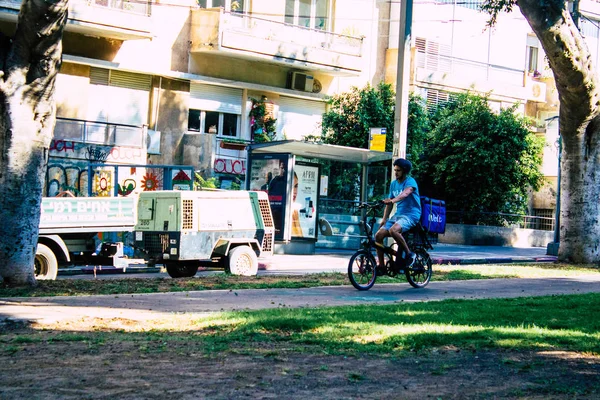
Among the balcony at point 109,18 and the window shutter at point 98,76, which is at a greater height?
the balcony at point 109,18

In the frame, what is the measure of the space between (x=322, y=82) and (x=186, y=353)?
1094 inches

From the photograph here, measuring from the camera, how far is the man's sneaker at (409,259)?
44.2 ft

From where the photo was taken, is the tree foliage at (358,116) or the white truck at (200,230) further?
the tree foliage at (358,116)

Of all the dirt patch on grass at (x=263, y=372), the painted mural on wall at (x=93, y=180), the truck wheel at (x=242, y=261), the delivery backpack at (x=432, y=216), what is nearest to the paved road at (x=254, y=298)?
the dirt patch on grass at (x=263, y=372)

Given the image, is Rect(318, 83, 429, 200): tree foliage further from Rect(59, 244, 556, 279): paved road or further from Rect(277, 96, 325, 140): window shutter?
Rect(59, 244, 556, 279): paved road

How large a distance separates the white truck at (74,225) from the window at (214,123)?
45.1ft

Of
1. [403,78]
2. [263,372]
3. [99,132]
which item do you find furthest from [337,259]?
[263,372]

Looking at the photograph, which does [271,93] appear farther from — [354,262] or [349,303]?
[349,303]

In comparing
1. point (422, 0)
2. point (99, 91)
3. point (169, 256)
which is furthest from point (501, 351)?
point (422, 0)

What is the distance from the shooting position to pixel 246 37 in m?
29.9

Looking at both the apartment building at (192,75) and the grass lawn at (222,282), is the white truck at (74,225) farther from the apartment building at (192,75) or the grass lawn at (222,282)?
the apartment building at (192,75)

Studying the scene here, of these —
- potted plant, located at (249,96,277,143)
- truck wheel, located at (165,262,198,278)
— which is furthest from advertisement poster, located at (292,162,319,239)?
truck wheel, located at (165,262,198,278)

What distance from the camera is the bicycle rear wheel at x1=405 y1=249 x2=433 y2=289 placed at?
1377 cm

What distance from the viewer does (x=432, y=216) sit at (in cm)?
1862
